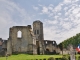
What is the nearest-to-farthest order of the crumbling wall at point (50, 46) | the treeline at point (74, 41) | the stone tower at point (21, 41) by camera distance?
the stone tower at point (21, 41), the crumbling wall at point (50, 46), the treeline at point (74, 41)

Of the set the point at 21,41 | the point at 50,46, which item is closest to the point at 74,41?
the point at 50,46

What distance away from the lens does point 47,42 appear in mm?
60625

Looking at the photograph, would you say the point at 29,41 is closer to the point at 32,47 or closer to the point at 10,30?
the point at 32,47

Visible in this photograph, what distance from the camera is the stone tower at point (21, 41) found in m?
44.1

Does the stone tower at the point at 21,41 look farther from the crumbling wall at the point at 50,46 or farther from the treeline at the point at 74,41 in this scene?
the treeline at the point at 74,41

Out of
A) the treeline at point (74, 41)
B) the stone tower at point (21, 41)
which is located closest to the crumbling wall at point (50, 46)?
the treeline at point (74, 41)

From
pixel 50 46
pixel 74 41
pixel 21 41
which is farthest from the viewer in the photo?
pixel 74 41

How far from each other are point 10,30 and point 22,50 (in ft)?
21.0

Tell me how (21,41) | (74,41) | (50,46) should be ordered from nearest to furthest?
1. (21,41)
2. (50,46)
3. (74,41)

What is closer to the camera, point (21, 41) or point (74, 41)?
point (21, 41)

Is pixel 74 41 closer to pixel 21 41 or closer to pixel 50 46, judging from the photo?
pixel 50 46

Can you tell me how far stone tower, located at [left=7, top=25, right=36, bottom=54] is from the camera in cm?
4409

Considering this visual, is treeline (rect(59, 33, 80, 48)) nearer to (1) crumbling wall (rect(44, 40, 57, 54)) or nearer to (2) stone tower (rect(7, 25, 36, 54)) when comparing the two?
(1) crumbling wall (rect(44, 40, 57, 54))

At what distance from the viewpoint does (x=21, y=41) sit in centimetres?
4441
